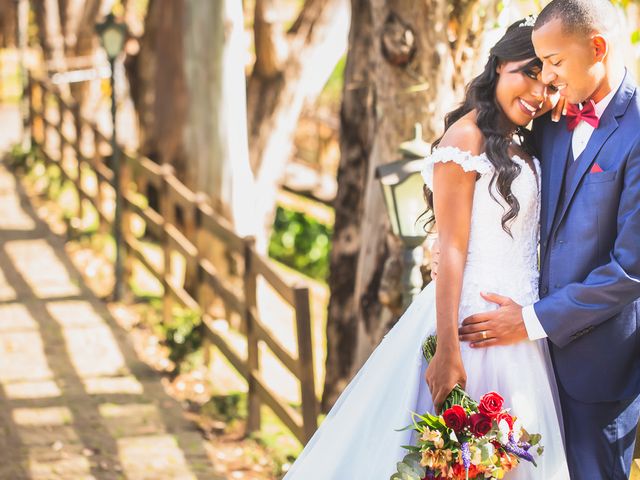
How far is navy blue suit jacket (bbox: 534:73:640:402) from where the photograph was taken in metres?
3.39

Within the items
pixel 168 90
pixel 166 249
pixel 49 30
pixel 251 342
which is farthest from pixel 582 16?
pixel 49 30

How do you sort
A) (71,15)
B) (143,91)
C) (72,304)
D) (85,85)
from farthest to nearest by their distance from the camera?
(71,15), (85,85), (143,91), (72,304)

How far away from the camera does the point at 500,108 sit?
363cm

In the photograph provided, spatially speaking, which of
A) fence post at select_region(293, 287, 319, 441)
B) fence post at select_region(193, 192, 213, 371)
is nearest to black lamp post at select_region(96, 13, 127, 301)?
fence post at select_region(193, 192, 213, 371)

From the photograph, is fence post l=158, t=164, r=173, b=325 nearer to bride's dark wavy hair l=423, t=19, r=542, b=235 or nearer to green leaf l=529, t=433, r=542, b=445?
bride's dark wavy hair l=423, t=19, r=542, b=235

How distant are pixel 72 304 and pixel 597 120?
6643mm

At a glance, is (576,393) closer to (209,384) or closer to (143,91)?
(209,384)

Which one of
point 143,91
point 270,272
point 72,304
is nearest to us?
point 270,272

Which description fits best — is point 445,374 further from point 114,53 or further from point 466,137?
point 114,53

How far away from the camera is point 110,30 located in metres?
9.98

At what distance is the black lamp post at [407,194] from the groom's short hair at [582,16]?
1.50 meters

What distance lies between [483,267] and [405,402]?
0.54 metres

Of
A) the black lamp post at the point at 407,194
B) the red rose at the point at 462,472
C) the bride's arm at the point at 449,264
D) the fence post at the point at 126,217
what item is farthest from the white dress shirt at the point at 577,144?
the fence post at the point at 126,217

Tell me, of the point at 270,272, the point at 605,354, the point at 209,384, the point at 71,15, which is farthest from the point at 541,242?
the point at 71,15
